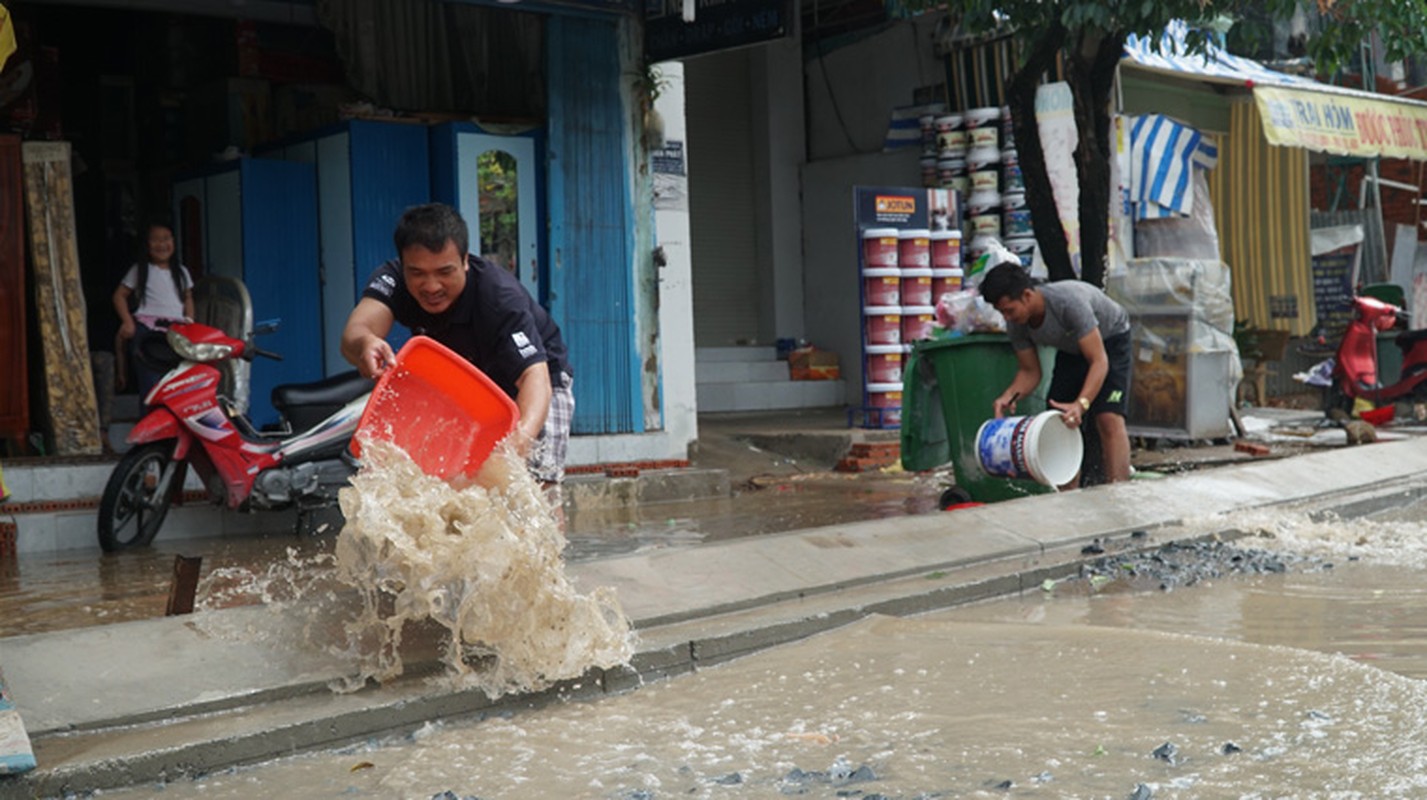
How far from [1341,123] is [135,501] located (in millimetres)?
13895

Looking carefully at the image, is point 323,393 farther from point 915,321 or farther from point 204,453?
point 915,321

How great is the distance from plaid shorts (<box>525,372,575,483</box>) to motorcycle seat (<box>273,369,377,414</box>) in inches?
139

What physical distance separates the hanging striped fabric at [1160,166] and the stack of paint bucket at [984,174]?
225 centimetres

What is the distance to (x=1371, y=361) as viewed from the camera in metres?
15.6

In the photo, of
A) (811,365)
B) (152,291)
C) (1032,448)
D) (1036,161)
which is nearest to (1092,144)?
(1036,161)

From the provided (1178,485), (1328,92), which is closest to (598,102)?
(1178,485)

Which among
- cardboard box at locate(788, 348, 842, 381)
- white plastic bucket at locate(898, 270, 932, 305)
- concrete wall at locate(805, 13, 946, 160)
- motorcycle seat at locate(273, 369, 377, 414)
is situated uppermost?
concrete wall at locate(805, 13, 946, 160)

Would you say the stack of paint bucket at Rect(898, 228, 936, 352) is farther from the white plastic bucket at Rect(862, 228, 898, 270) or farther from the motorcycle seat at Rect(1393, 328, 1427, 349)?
the motorcycle seat at Rect(1393, 328, 1427, 349)

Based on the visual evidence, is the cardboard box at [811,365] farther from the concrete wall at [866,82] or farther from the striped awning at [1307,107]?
the striped awning at [1307,107]

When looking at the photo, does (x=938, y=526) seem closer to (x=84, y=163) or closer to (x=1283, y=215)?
(x=84, y=163)

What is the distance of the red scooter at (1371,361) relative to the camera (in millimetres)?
15492

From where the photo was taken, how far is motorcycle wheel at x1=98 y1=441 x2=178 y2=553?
28.7ft

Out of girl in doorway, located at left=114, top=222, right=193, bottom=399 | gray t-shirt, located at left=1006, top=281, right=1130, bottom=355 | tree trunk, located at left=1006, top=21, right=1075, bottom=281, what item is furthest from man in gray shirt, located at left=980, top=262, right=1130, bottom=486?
girl in doorway, located at left=114, top=222, right=193, bottom=399

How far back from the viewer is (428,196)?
1155 centimetres
